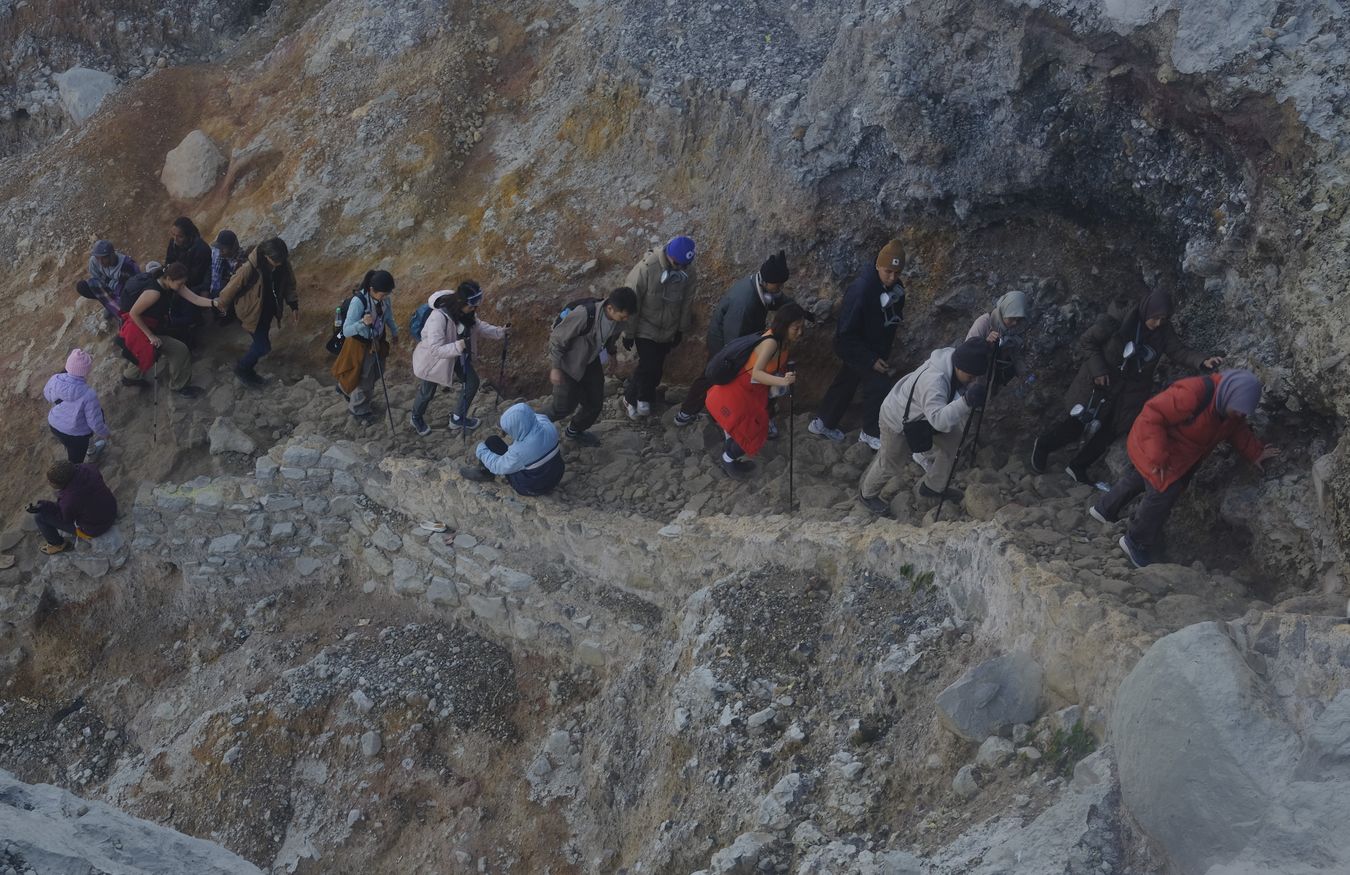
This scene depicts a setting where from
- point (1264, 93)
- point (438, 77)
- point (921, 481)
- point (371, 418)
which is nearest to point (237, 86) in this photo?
→ point (438, 77)

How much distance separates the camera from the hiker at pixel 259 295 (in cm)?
937

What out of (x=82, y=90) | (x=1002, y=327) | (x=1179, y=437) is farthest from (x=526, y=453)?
(x=82, y=90)

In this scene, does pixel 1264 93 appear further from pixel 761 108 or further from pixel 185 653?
pixel 185 653

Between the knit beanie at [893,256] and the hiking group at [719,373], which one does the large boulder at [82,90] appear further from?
the knit beanie at [893,256]

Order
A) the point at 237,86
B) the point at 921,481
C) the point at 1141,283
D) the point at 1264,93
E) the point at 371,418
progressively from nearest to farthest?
the point at 1264,93 → the point at 921,481 → the point at 1141,283 → the point at 371,418 → the point at 237,86

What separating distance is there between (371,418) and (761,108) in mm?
4765

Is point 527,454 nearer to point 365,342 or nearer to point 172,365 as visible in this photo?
point 365,342

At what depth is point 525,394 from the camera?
31.8 feet

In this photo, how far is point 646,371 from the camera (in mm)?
8906

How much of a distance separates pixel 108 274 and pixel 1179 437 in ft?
31.2

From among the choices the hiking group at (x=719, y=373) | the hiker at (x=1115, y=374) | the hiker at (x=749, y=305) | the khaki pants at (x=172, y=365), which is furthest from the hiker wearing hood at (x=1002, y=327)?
the khaki pants at (x=172, y=365)

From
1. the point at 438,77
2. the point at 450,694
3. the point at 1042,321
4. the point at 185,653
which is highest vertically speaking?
the point at 438,77

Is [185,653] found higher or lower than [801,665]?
lower

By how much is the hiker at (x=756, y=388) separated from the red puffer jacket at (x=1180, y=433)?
2.37m
